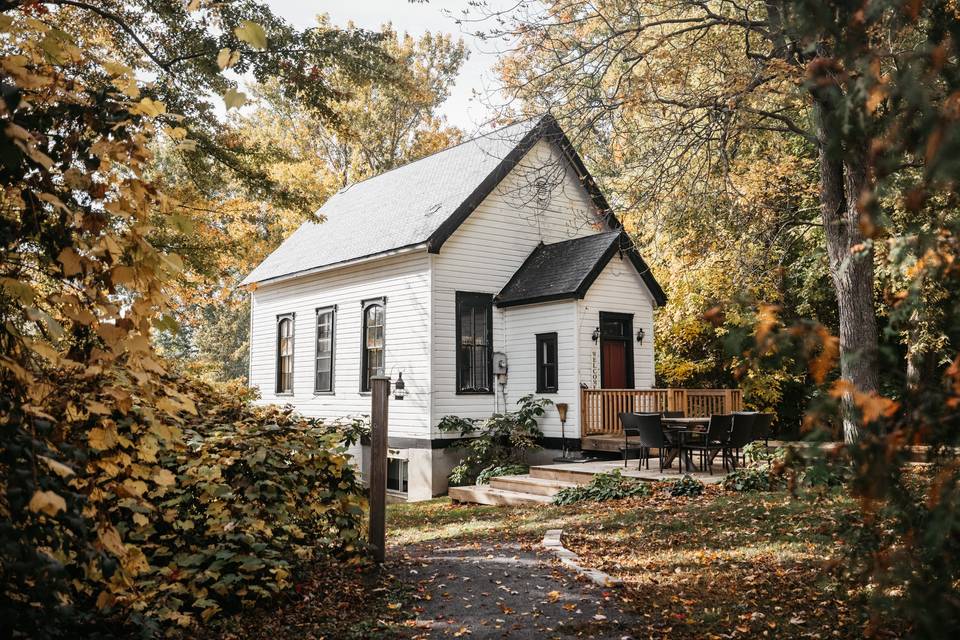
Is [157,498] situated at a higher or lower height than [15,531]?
lower

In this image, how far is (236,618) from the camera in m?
5.15

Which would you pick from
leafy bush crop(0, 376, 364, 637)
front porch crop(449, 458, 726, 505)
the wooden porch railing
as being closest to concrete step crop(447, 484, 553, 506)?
front porch crop(449, 458, 726, 505)

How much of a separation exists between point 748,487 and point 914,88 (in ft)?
31.0

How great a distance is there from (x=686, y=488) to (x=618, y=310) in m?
6.33

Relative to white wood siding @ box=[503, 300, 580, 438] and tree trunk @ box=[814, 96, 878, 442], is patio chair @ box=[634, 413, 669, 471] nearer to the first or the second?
white wood siding @ box=[503, 300, 580, 438]

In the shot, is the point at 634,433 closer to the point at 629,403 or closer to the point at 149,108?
the point at 629,403

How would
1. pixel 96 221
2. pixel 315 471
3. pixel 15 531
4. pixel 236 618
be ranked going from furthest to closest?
pixel 315 471 → pixel 236 618 → pixel 96 221 → pixel 15 531

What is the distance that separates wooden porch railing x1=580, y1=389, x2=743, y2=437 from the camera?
50.0ft

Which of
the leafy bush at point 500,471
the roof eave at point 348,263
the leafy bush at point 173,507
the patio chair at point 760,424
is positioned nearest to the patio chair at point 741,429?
the patio chair at point 760,424

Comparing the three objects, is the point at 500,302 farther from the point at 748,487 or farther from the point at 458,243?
the point at 748,487

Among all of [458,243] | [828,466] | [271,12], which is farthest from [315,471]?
[458,243]

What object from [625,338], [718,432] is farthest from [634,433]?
[718,432]

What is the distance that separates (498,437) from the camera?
15555 mm

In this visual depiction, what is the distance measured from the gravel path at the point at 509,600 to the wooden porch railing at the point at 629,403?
764cm
